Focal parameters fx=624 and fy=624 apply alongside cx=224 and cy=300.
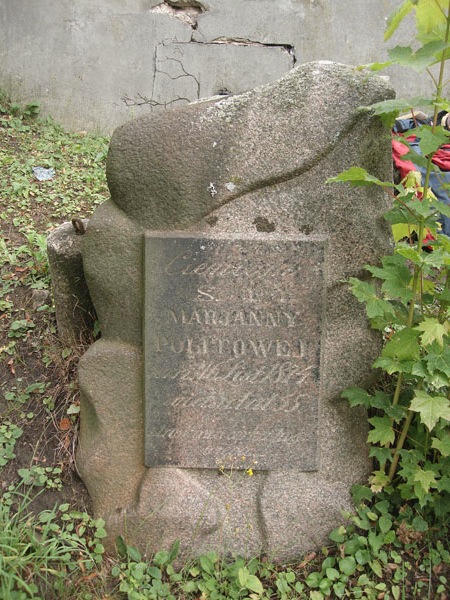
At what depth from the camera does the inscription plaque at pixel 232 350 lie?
2098mm

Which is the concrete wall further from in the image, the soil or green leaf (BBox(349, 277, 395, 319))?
green leaf (BBox(349, 277, 395, 319))

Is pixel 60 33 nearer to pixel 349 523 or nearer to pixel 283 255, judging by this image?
pixel 283 255

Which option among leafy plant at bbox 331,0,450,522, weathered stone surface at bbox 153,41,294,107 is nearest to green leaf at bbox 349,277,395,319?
leafy plant at bbox 331,0,450,522

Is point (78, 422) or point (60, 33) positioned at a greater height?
point (60, 33)

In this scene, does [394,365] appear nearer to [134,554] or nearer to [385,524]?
[385,524]

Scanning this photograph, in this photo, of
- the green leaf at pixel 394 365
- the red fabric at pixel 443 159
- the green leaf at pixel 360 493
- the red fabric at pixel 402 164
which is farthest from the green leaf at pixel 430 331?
the red fabric at pixel 443 159

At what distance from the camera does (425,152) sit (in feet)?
5.65

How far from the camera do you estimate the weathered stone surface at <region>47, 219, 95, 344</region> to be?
100 inches

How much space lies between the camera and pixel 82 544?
6.83ft

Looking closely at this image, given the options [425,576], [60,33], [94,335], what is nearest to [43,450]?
[94,335]

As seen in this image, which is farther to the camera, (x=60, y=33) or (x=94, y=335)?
(x=60, y=33)

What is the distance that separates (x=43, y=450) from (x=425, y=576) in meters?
1.43

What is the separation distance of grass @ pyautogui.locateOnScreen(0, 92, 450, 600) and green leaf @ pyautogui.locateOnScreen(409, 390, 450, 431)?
449mm

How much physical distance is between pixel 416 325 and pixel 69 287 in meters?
1.38
